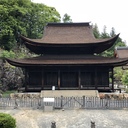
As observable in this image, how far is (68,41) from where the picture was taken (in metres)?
24.2

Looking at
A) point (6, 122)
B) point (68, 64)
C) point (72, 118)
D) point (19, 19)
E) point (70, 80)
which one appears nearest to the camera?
point (6, 122)

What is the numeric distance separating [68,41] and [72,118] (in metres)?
12.6

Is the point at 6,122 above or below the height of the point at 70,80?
below

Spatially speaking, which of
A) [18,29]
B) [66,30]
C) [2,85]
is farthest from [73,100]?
[18,29]

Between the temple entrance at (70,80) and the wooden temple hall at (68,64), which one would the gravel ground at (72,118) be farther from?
the temple entrance at (70,80)

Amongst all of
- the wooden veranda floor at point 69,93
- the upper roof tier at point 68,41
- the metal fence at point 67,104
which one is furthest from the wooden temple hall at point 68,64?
the metal fence at point 67,104

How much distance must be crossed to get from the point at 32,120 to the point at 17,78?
67.6 feet

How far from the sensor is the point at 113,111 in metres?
15.4

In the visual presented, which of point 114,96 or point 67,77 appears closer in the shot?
point 114,96

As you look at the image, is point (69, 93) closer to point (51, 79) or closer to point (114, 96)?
point (51, 79)

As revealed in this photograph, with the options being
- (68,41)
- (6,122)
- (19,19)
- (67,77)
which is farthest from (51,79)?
(19,19)

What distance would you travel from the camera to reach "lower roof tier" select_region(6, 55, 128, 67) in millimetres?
21922

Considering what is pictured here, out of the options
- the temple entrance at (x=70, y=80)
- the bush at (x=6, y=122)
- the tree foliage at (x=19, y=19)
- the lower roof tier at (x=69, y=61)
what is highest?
the tree foliage at (x=19, y=19)

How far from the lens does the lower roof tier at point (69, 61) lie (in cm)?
2192
